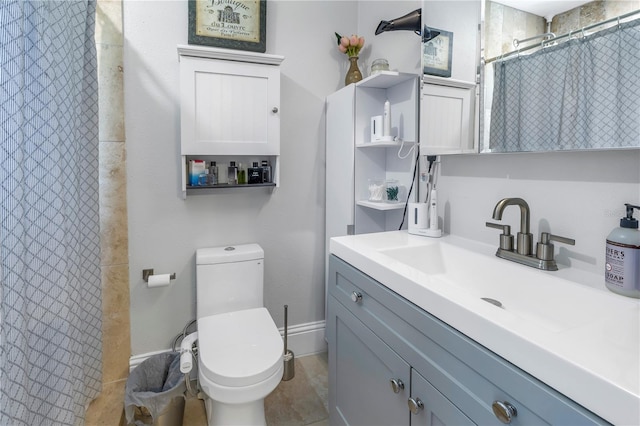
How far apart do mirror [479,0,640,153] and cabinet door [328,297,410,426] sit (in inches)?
31.6

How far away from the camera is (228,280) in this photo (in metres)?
1.88

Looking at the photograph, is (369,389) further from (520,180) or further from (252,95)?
(252,95)

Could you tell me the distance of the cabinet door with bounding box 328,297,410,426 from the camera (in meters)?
1.05

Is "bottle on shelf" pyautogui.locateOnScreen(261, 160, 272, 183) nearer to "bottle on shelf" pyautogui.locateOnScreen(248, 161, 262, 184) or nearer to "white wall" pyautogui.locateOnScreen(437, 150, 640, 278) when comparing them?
"bottle on shelf" pyautogui.locateOnScreen(248, 161, 262, 184)

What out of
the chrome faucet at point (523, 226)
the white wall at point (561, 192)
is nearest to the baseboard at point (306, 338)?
the white wall at point (561, 192)

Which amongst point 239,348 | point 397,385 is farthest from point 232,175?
point 397,385

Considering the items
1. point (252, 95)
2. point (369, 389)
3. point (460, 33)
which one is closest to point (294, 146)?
point (252, 95)

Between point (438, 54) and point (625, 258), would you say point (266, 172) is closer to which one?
point (438, 54)

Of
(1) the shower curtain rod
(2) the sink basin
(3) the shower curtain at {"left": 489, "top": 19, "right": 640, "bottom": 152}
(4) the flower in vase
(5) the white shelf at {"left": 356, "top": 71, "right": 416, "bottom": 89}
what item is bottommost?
(2) the sink basin

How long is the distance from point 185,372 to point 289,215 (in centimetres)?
101

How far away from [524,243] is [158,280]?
1692mm

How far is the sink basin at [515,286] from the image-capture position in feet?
2.91

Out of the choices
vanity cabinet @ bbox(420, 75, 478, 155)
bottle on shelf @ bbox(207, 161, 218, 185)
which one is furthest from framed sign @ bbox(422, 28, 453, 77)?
bottle on shelf @ bbox(207, 161, 218, 185)

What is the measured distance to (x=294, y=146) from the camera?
2.13 metres
